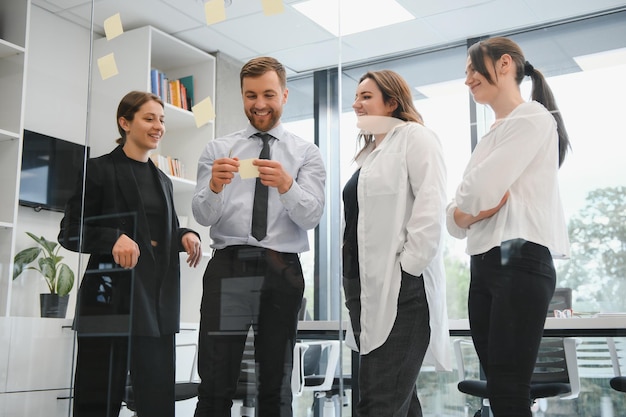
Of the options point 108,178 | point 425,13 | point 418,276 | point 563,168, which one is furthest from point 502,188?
point 108,178

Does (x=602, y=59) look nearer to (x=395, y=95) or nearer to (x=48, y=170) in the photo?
(x=395, y=95)

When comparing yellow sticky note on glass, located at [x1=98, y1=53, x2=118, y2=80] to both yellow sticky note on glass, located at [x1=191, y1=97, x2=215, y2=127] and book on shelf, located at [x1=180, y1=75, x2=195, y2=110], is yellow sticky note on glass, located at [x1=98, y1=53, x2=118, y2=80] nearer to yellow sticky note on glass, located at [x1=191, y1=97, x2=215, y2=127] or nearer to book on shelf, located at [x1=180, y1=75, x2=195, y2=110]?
book on shelf, located at [x1=180, y1=75, x2=195, y2=110]

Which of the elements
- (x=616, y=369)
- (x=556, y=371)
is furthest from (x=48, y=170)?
(x=616, y=369)

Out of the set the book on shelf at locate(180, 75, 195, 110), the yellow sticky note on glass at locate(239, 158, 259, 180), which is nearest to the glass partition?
the book on shelf at locate(180, 75, 195, 110)

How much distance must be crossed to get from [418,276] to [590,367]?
21.2 inches

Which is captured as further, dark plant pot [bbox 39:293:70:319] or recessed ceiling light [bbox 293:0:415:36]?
dark plant pot [bbox 39:293:70:319]

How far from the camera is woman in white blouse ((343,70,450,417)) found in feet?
6.60

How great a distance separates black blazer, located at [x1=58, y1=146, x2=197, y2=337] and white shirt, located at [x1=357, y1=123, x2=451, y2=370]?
820mm

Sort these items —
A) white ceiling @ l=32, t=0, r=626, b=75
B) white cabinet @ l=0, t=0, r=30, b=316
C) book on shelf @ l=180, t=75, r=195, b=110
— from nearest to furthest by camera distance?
white ceiling @ l=32, t=0, r=626, b=75, book on shelf @ l=180, t=75, r=195, b=110, white cabinet @ l=0, t=0, r=30, b=316

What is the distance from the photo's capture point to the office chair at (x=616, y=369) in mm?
1936

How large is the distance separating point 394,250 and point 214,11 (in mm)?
1373

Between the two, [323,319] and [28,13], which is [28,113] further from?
[323,319]

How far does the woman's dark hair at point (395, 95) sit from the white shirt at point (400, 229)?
0.05 meters

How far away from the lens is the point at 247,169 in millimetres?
2484
